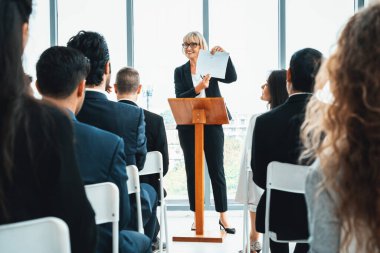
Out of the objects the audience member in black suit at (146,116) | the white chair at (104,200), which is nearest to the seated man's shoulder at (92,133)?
the white chair at (104,200)

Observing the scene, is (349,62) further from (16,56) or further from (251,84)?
(251,84)

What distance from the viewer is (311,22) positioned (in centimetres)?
617

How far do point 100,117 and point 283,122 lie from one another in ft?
3.13

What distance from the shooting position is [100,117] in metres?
2.75

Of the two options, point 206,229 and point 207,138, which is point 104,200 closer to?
point 207,138

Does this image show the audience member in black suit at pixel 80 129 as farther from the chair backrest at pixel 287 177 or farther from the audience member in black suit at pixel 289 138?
the audience member in black suit at pixel 289 138

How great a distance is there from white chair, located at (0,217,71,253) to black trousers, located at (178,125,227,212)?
371 cm

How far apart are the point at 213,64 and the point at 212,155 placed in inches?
35.2

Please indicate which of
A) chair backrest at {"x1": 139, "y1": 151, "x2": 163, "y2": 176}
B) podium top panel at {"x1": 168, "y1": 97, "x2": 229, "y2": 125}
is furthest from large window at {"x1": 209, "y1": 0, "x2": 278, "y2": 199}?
chair backrest at {"x1": 139, "y1": 151, "x2": 163, "y2": 176}

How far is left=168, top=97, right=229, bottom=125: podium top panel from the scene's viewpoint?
447 centimetres

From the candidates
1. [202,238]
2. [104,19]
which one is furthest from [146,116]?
[104,19]

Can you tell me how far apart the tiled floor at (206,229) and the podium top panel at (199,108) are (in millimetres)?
1079

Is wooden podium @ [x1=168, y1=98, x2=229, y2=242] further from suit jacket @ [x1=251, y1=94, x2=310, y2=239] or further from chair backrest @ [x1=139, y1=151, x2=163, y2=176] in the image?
suit jacket @ [x1=251, y1=94, x2=310, y2=239]

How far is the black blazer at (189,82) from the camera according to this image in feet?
16.5
